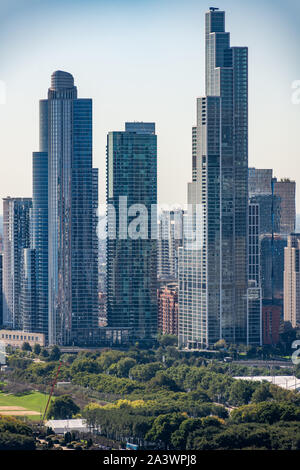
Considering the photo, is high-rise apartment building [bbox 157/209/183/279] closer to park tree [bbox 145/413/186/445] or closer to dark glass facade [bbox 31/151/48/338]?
dark glass facade [bbox 31/151/48/338]

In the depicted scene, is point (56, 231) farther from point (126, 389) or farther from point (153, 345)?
point (126, 389)

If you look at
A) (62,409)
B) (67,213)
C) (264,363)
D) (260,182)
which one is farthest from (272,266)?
(62,409)

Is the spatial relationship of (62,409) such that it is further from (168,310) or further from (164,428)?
(168,310)

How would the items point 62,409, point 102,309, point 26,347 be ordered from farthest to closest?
1. point 102,309
2. point 26,347
3. point 62,409

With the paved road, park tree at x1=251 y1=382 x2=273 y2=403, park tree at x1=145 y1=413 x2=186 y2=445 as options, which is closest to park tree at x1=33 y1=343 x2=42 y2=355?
the paved road
